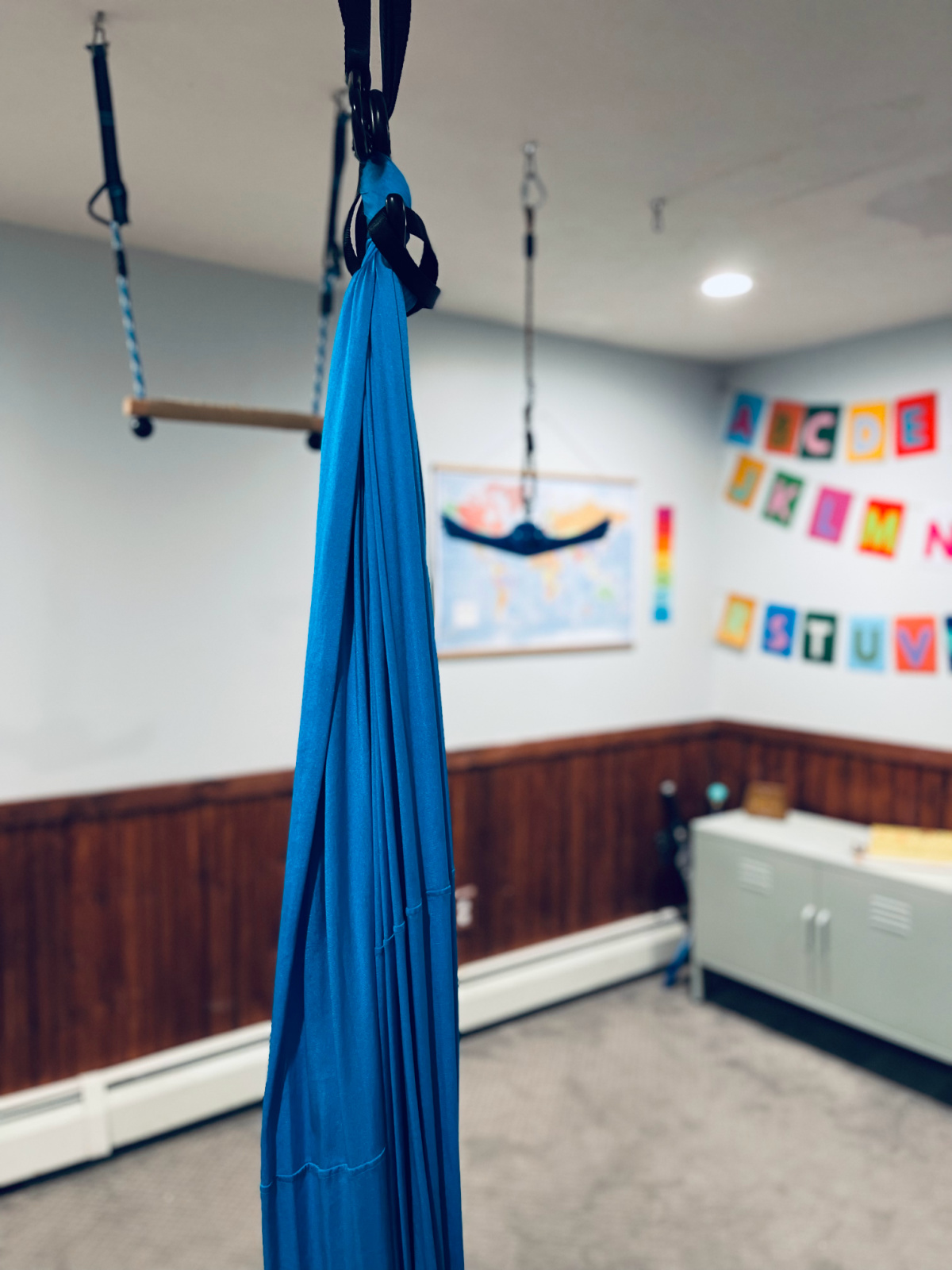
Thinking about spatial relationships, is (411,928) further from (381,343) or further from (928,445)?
(928,445)

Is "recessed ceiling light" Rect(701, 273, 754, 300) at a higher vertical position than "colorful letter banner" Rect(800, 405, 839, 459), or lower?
higher

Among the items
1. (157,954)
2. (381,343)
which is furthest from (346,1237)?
(157,954)

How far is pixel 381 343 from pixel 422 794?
0.54 metres

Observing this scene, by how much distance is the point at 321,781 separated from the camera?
3.38 feet

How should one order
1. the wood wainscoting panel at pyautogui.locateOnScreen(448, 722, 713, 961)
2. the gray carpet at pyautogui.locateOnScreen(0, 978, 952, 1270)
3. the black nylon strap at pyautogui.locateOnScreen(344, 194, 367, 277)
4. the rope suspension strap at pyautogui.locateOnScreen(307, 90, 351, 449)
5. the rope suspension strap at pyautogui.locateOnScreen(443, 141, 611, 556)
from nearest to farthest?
the black nylon strap at pyautogui.locateOnScreen(344, 194, 367, 277) < the rope suspension strap at pyautogui.locateOnScreen(307, 90, 351, 449) < the rope suspension strap at pyautogui.locateOnScreen(443, 141, 611, 556) < the gray carpet at pyautogui.locateOnScreen(0, 978, 952, 1270) < the wood wainscoting panel at pyautogui.locateOnScreen(448, 722, 713, 961)

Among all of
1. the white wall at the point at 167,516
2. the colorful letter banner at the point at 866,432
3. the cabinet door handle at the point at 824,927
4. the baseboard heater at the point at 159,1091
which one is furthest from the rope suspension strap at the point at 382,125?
the colorful letter banner at the point at 866,432

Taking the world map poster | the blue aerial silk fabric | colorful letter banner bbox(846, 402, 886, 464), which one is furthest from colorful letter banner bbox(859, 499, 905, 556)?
the blue aerial silk fabric

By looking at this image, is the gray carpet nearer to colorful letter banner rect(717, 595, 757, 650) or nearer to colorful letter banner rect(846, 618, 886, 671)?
colorful letter banner rect(846, 618, 886, 671)

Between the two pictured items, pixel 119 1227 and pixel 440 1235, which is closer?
pixel 440 1235

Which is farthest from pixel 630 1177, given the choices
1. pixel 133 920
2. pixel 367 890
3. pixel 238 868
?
pixel 367 890

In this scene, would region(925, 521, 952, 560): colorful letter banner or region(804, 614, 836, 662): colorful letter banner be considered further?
region(804, 614, 836, 662): colorful letter banner

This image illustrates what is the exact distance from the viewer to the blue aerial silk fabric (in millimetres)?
1007

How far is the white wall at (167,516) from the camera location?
8.09 feet

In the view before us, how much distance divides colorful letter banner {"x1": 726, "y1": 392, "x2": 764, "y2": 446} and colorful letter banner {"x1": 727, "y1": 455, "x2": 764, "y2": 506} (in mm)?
81
